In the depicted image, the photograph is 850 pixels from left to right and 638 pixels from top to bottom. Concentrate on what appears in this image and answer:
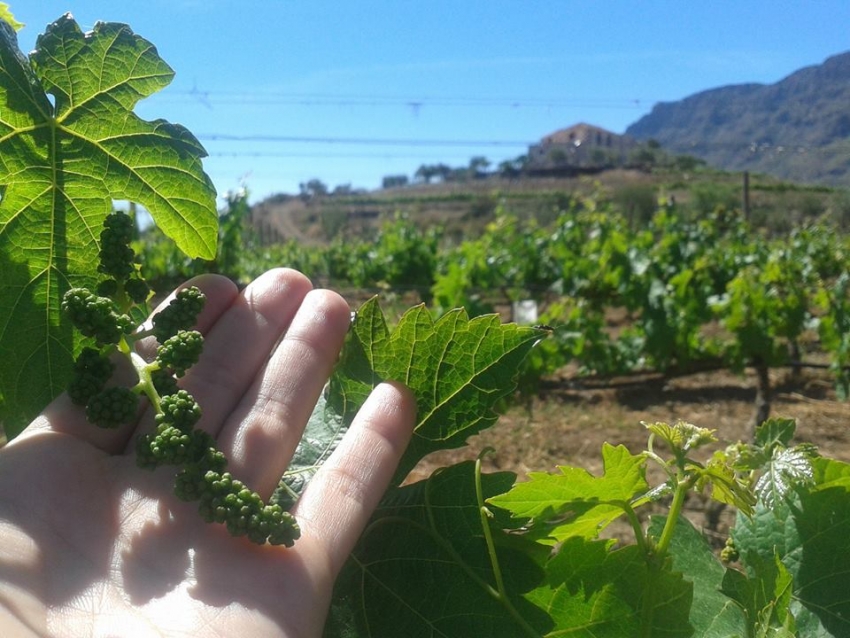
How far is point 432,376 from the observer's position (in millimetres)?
1292

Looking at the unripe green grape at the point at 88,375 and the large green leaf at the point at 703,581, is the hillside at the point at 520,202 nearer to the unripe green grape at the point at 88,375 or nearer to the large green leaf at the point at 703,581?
the large green leaf at the point at 703,581

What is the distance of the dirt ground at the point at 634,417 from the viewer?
5742mm

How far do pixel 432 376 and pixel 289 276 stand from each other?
1.21 ft

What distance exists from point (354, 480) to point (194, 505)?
0.27 meters

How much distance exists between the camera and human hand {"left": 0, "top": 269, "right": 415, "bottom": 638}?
1.09 m

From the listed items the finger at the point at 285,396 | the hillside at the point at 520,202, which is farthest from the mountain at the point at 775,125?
the finger at the point at 285,396

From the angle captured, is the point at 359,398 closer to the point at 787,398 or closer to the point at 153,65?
the point at 153,65

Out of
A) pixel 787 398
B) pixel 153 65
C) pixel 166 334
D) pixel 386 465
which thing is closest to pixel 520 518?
pixel 386 465

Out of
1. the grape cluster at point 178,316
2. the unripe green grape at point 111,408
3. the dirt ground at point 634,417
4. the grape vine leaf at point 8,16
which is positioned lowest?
the dirt ground at point 634,417

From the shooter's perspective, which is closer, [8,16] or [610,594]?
[610,594]

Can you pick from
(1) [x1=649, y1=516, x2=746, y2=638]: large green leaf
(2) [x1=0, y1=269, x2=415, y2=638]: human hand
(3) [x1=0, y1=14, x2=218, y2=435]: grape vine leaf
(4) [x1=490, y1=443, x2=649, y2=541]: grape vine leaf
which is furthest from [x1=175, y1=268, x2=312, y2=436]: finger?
(1) [x1=649, y1=516, x2=746, y2=638]: large green leaf

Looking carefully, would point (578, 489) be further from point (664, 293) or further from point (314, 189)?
point (314, 189)

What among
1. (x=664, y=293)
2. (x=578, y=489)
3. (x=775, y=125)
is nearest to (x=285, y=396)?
(x=578, y=489)

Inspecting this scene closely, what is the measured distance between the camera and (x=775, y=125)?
21859 millimetres
